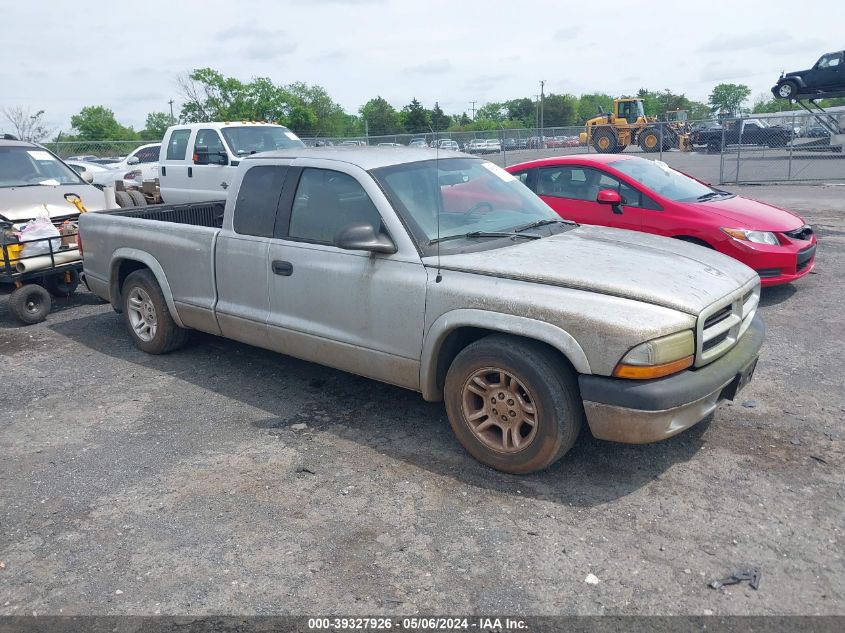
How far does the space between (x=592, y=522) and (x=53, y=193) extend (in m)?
8.02

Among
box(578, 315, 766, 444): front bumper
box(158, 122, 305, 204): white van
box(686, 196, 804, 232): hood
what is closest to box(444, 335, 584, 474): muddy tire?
box(578, 315, 766, 444): front bumper

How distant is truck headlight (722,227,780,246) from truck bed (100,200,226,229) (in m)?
5.14

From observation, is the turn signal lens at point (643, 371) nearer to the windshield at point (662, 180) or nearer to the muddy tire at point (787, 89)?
the windshield at point (662, 180)

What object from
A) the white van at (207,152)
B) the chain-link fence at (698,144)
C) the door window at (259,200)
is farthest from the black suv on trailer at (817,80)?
the door window at (259,200)

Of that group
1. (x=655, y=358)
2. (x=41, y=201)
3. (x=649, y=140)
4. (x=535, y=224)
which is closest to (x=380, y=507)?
(x=655, y=358)

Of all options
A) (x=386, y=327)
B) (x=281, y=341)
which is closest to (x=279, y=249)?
(x=281, y=341)

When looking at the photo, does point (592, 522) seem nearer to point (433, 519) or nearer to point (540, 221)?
point (433, 519)

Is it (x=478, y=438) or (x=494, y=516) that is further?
(x=478, y=438)

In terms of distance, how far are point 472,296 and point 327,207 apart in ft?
4.65

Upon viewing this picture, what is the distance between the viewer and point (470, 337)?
4.21 meters

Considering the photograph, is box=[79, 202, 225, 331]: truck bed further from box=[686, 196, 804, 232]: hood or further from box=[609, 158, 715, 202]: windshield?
box=[686, 196, 804, 232]: hood

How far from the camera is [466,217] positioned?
15.2ft

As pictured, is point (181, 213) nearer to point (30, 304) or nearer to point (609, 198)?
point (30, 304)

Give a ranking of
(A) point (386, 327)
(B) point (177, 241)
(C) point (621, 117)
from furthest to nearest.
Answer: (C) point (621, 117)
(B) point (177, 241)
(A) point (386, 327)
